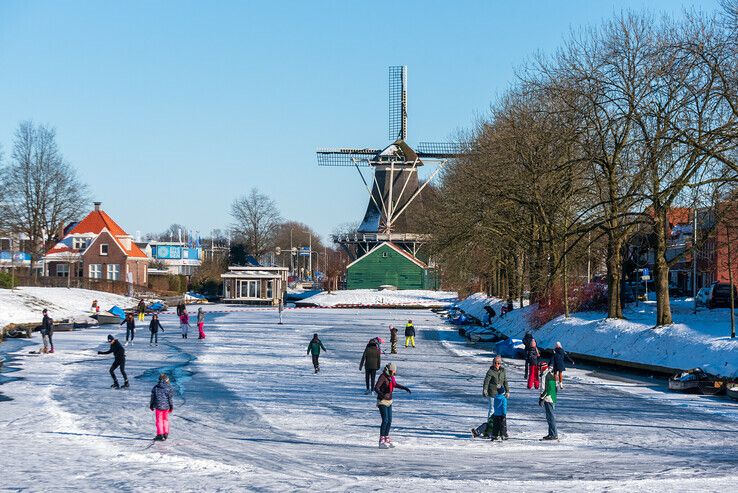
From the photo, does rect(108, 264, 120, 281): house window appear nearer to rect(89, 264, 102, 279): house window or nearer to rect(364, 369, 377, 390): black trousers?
rect(89, 264, 102, 279): house window

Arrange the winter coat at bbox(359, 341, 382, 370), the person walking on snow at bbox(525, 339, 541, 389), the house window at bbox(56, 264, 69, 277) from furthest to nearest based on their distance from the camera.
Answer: the house window at bbox(56, 264, 69, 277)
the person walking on snow at bbox(525, 339, 541, 389)
the winter coat at bbox(359, 341, 382, 370)

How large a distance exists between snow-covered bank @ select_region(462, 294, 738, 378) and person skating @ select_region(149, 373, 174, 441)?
1770 cm

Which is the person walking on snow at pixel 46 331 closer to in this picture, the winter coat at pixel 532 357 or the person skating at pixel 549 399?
the winter coat at pixel 532 357

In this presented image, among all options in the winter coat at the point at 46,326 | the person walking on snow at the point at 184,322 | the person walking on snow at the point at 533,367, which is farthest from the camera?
the person walking on snow at the point at 184,322

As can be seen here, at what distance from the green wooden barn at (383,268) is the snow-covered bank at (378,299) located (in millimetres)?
3021

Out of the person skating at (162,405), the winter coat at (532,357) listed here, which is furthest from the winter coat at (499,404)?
the winter coat at (532,357)

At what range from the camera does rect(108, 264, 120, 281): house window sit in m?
95.3

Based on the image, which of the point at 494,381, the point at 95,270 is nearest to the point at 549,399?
the point at 494,381

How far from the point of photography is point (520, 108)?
4825cm

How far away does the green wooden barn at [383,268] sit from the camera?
98.5 meters

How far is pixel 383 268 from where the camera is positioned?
98562 millimetres

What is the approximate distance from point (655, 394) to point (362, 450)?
12538 mm

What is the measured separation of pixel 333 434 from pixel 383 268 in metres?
79.2

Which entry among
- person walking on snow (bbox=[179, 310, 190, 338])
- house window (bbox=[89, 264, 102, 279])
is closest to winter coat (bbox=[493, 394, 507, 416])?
person walking on snow (bbox=[179, 310, 190, 338])
